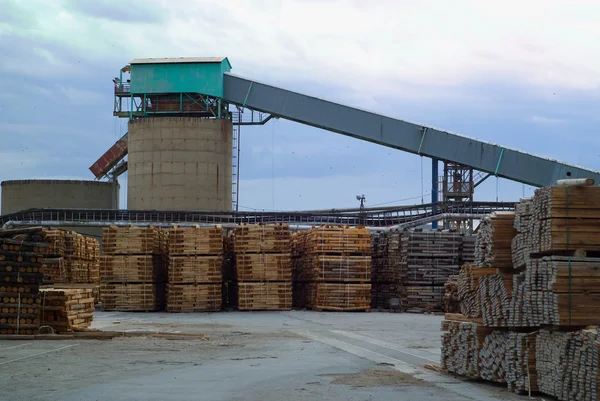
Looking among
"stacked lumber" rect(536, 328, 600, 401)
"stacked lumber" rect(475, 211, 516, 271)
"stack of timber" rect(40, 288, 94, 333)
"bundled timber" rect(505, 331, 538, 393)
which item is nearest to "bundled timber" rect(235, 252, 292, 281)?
"stack of timber" rect(40, 288, 94, 333)

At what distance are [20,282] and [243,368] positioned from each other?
6.90 meters

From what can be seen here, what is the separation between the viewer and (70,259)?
2955 centimetres

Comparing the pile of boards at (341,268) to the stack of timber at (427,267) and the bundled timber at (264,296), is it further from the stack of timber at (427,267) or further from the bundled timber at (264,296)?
the stack of timber at (427,267)

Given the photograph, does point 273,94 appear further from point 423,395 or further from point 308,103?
point 423,395

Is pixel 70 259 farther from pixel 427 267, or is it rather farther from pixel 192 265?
pixel 427 267

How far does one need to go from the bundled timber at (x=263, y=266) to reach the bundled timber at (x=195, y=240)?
3.27 ft

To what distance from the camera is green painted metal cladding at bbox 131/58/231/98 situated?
4912 centimetres

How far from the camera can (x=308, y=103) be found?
46750 millimetres

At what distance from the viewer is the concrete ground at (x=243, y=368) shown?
33.0 ft

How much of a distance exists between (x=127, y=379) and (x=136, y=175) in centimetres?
4041

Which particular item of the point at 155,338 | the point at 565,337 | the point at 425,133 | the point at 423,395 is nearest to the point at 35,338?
the point at 155,338

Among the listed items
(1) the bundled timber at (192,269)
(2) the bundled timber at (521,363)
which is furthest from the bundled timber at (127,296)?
(2) the bundled timber at (521,363)

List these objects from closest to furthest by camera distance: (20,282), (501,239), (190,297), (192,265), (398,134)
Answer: (501,239) → (20,282) → (192,265) → (190,297) → (398,134)

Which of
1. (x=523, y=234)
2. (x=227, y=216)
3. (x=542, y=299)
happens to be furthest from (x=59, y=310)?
(x=227, y=216)
